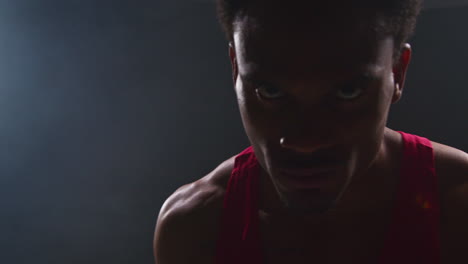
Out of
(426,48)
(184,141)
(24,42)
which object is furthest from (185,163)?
(426,48)

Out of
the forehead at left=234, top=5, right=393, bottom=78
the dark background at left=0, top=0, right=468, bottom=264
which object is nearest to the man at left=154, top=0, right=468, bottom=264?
the forehead at left=234, top=5, right=393, bottom=78

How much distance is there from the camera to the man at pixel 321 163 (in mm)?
438

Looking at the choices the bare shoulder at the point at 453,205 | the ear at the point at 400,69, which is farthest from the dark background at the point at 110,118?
the ear at the point at 400,69

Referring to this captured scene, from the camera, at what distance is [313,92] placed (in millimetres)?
445

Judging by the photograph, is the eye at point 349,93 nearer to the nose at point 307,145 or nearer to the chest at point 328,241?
the nose at point 307,145

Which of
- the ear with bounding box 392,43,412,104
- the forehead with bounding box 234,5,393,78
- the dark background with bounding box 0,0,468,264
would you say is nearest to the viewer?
the forehead with bounding box 234,5,393,78

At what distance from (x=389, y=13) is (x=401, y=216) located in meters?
0.34

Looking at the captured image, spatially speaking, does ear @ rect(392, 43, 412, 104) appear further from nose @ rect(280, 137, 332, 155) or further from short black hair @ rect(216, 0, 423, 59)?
nose @ rect(280, 137, 332, 155)

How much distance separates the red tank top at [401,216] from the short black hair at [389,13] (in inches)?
9.0

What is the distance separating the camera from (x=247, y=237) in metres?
0.68

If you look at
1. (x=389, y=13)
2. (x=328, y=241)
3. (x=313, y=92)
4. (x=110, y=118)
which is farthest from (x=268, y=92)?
(x=110, y=118)

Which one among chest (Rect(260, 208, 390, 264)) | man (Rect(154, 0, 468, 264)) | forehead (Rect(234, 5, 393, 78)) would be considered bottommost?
chest (Rect(260, 208, 390, 264))

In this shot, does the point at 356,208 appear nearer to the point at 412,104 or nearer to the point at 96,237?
the point at 412,104

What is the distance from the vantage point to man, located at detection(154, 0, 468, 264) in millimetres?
438
